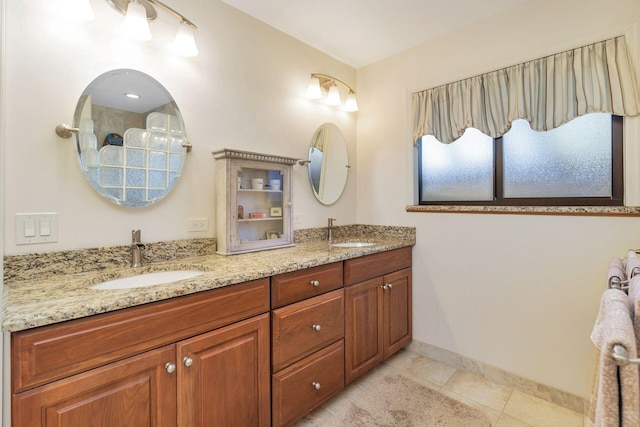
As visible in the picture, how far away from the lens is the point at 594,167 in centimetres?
187

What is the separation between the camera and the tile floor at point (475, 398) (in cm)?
175

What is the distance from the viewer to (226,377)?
133 cm

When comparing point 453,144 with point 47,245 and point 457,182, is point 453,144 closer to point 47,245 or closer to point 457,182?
point 457,182

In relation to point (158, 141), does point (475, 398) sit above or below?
below

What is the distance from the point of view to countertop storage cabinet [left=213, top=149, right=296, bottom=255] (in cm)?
186

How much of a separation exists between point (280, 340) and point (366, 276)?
0.77 meters

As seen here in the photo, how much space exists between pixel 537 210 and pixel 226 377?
6.60 ft

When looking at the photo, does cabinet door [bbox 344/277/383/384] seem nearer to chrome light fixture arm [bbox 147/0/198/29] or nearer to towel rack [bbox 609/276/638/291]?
towel rack [bbox 609/276/638/291]

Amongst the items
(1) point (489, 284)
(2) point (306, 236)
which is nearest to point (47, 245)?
(2) point (306, 236)

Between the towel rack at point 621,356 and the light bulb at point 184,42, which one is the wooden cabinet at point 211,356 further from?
the light bulb at point 184,42

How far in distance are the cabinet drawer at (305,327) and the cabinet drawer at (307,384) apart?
0.05m

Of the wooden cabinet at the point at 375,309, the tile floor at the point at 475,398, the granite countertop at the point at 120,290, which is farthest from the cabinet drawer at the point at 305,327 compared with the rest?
the tile floor at the point at 475,398

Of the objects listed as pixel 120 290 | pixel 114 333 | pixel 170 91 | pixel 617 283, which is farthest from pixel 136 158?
pixel 617 283

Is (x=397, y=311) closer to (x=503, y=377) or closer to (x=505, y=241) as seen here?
(x=503, y=377)
